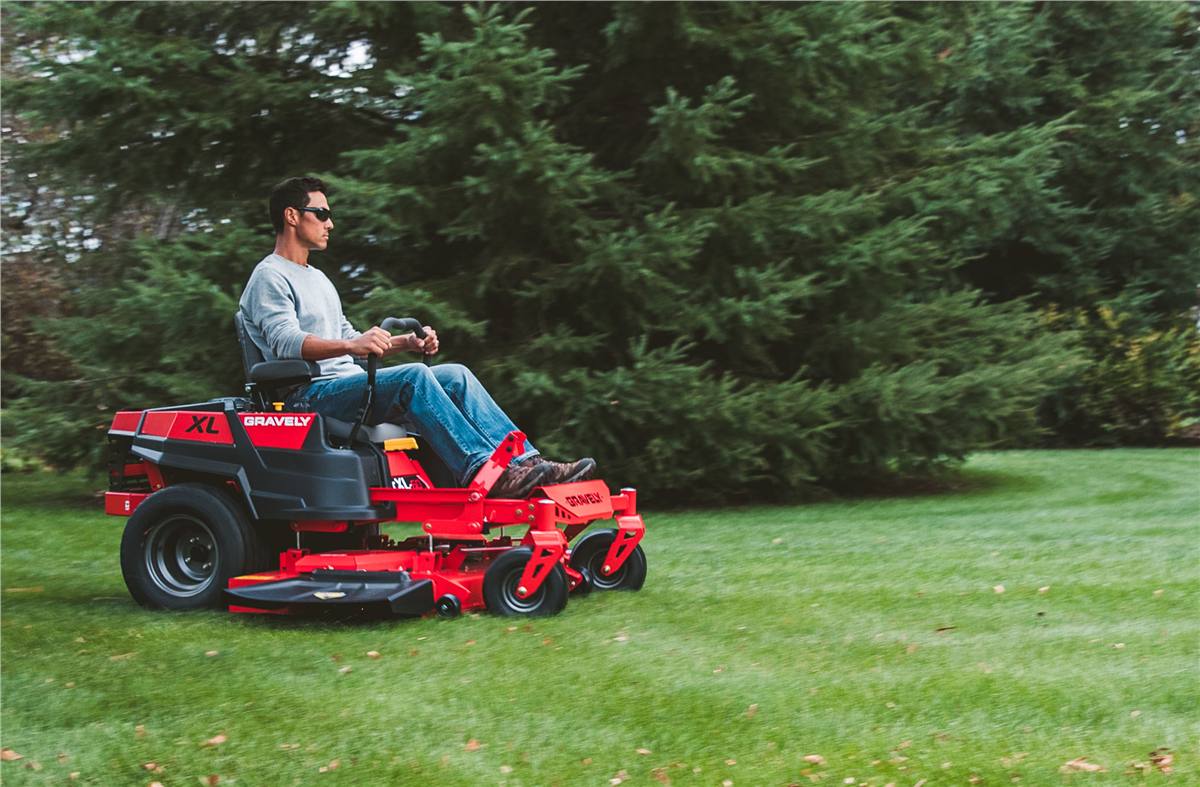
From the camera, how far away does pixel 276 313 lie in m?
5.35

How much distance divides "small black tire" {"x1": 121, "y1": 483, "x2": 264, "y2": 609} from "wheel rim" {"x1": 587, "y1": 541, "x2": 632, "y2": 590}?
1435 mm

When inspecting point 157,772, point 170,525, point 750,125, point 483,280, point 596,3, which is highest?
point 596,3

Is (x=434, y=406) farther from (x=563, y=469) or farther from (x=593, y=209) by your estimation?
(x=593, y=209)

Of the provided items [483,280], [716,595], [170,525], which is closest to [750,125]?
[483,280]

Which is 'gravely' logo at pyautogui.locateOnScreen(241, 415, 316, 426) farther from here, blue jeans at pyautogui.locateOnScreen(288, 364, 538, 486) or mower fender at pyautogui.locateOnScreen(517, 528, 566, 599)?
mower fender at pyautogui.locateOnScreen(517, 528, 566, 599)

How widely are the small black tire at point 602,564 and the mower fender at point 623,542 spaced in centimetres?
4

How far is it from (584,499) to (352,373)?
3.81ft

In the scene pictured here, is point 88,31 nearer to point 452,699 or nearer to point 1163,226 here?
point 452,699

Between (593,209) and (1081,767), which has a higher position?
(593,209)

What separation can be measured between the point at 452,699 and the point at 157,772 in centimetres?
90

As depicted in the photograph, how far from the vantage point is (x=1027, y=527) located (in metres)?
8.17

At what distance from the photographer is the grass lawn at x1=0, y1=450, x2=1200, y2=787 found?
342cm

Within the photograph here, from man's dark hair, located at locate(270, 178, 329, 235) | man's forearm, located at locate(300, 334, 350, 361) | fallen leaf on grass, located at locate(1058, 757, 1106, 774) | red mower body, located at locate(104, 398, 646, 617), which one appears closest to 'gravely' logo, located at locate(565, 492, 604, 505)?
red mower body, located at locate(104, 398, 646, 617)

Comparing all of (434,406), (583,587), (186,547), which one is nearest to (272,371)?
(434,406)
